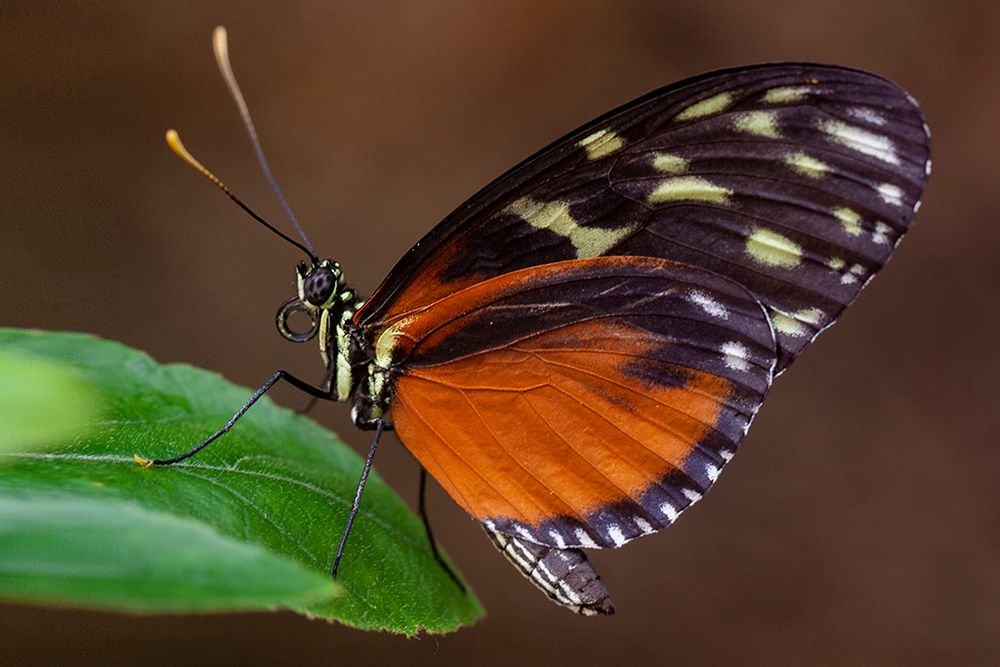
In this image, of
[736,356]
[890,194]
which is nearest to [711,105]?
[890,194]

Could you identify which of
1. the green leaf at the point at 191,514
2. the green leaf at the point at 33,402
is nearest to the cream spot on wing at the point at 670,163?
the green leaf at the point at 191,514

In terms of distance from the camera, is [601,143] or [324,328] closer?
[601,143]

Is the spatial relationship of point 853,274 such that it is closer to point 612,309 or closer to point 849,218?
point 849,218

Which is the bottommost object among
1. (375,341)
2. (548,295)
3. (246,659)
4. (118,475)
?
(246,659)

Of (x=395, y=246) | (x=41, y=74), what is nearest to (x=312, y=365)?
(x=395, y=246)

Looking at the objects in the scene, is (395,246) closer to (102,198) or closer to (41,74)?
(102,198)

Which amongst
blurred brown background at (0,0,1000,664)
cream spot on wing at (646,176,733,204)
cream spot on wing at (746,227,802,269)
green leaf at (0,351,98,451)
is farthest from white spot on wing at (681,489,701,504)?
blurred brown background at (0,0,1000,664)

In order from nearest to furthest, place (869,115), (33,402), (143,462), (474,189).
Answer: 1. (33,402)
2. (143,462)
3. (869,115)
4. (474,189)
